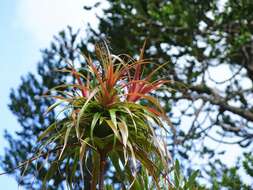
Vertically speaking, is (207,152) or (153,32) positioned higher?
(153,32)

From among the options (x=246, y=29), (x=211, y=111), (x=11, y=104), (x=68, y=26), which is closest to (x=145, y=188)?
(x=246, y=29)

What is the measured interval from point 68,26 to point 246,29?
418cm

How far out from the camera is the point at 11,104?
14383mm

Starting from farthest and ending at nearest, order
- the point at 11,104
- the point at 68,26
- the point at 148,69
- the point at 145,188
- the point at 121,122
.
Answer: the point at 11,104
the point at 68,26
the point at 148,69
the point at 145,188
the point at 121,122

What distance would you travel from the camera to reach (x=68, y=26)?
508 inches

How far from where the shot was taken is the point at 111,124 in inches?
119

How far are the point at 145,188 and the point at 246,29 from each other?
6.11 meters

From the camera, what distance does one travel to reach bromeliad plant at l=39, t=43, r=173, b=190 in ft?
9.98

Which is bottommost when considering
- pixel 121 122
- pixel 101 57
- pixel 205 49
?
pixel 121 122

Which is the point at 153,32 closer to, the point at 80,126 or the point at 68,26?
the point at 68,26

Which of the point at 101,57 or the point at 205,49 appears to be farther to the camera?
the point at 205,49

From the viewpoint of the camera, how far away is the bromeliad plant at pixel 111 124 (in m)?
3.04

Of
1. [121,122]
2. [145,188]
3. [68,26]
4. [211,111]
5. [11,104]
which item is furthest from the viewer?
[11,104]

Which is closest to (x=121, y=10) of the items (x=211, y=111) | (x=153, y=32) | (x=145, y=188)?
(x=153, y=32)
